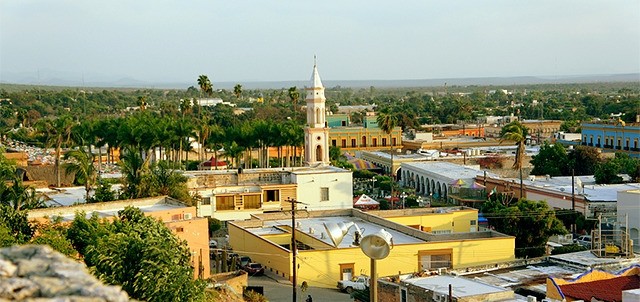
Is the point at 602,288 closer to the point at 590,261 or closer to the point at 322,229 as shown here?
the point at 590,261

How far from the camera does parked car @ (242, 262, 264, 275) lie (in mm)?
29016

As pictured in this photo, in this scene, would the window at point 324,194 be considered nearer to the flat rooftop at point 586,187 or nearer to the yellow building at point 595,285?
the flat rooftop at point 586,187

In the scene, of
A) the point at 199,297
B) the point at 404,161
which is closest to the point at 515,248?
the point at 199,297

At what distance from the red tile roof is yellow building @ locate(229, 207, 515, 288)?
268 inches

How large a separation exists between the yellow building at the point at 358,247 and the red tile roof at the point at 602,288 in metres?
6.80

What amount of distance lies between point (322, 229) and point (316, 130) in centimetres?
1300

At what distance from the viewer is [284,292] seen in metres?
26.9

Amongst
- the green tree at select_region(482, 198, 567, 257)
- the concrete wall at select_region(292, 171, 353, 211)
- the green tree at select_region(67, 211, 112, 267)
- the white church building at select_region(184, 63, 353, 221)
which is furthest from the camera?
the concrete wall at select_region(292, 171, 353, 211)

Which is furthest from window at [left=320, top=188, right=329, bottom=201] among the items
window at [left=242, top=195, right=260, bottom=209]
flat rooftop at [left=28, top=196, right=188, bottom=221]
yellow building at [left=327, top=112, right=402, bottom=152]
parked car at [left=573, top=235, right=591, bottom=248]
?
yellow building at [left=327, top=112, right=402, bottom=152]

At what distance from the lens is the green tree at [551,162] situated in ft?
177

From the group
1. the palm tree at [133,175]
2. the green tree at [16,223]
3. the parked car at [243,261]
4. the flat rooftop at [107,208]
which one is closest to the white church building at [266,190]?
the palm tree at [133,175]

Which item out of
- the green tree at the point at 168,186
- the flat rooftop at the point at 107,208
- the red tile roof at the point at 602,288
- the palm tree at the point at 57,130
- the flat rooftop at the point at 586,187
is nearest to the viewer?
the red tile roof at the point at 602,288

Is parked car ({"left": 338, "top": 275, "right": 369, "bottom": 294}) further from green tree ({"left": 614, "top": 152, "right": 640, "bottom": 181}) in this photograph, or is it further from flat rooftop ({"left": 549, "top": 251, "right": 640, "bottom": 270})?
green tree ({"left": 614, "top": 152, "right": 640, "bottom": 181})

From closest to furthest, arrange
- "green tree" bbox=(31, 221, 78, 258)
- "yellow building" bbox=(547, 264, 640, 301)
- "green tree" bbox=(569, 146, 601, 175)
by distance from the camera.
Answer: "yellow building" bbox=(547, 264, 640, 301) → "green tree" bbox=(31, 221, 78, 258) → "green tree" bbox=(569, 146, 601, 175)
